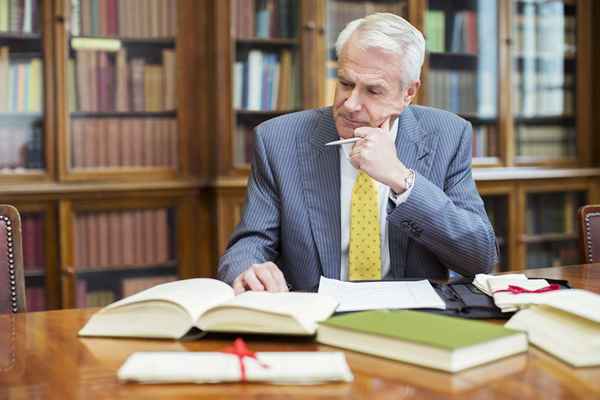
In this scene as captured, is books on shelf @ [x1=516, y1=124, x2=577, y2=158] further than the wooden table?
Yes

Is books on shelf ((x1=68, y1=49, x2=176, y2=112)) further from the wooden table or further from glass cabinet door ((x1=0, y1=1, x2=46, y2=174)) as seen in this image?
the wooden table

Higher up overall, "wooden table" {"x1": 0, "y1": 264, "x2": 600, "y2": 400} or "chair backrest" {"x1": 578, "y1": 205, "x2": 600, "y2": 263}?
"chair backrest" {"x1": 578, "y1": 205, "x2": 600, "y2": 263}

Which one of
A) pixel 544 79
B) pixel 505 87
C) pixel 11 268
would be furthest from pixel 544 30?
pixel 11 268

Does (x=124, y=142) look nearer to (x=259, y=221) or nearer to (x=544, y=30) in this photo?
(x=259, y=221)

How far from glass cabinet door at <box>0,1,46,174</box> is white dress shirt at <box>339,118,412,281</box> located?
1.93 m

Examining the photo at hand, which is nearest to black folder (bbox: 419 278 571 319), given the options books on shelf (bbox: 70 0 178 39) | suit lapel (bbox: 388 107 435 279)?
suit lapel (bbox: 388 107 435 279)

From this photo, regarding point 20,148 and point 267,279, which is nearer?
point 267,279

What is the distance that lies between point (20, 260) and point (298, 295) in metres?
0.71

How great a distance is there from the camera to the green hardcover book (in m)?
1.13

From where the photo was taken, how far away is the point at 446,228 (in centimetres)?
192

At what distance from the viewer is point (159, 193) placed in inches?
150

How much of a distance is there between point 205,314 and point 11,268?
67cm

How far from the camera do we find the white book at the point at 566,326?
1.16 metres

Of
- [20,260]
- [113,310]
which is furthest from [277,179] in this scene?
[113,310]
